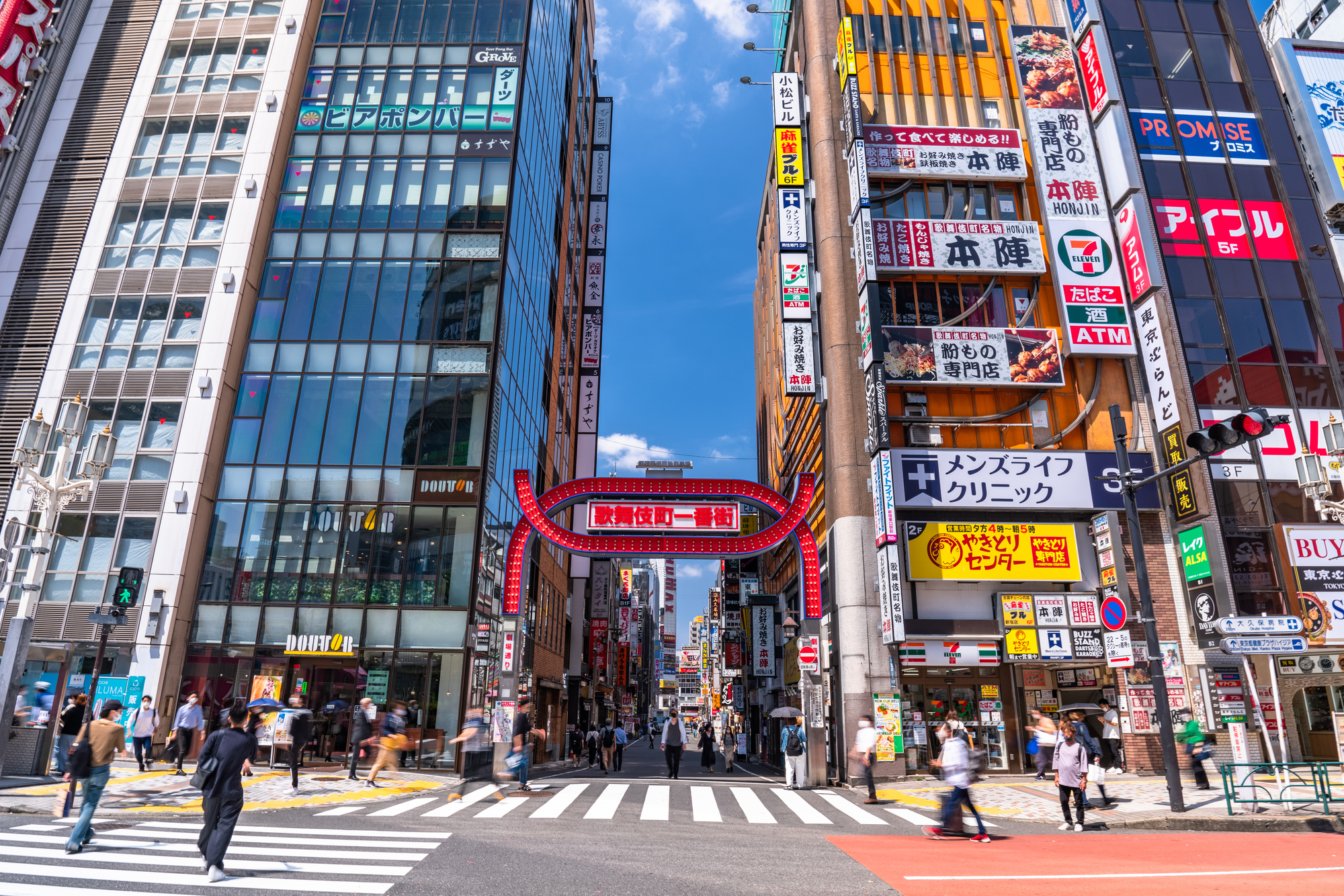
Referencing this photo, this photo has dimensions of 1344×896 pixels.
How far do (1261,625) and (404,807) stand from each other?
2370 centimetres

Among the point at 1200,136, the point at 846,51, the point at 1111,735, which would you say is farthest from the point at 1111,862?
the point at 1200,136

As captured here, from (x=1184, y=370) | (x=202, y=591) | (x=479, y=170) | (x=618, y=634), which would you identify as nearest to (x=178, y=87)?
(x=479, y=170)

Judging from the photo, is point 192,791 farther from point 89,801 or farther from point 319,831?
point 89,801

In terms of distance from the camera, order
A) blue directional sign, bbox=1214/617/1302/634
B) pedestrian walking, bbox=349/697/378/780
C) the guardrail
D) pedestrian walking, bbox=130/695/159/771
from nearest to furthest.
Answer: the guardrail → pedestrian walking, bbox=349/697/378/780 → pedestrian walking, bbox=130/695/159/771 → blue directional sign, bbox=1214/617/1302/634

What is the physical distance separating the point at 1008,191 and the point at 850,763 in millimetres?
22518

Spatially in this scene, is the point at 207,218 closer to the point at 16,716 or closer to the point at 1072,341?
the point at 16,716

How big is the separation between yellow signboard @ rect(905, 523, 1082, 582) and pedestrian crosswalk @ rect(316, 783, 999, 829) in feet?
29.3

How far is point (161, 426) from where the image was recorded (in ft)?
87.5

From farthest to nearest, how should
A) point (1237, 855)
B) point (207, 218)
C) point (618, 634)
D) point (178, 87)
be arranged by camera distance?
point (618, 634)
point (178, 87)
point (207, 218)
point (1237, 855)

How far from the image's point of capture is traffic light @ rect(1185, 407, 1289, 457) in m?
11.6

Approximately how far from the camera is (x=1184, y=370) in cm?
2677

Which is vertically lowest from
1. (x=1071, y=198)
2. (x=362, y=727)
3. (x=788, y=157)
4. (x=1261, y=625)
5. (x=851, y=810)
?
(x=851, y=810)

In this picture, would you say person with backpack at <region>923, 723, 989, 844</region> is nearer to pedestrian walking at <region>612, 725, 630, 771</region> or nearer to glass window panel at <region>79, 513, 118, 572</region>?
pedestrian walking at <region>612, 725, 630, 771</region>

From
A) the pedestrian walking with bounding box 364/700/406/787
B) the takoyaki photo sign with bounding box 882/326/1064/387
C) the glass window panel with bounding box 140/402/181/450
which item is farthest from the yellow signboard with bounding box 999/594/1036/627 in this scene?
the glass window panel with bounding box 140/402/181/450
